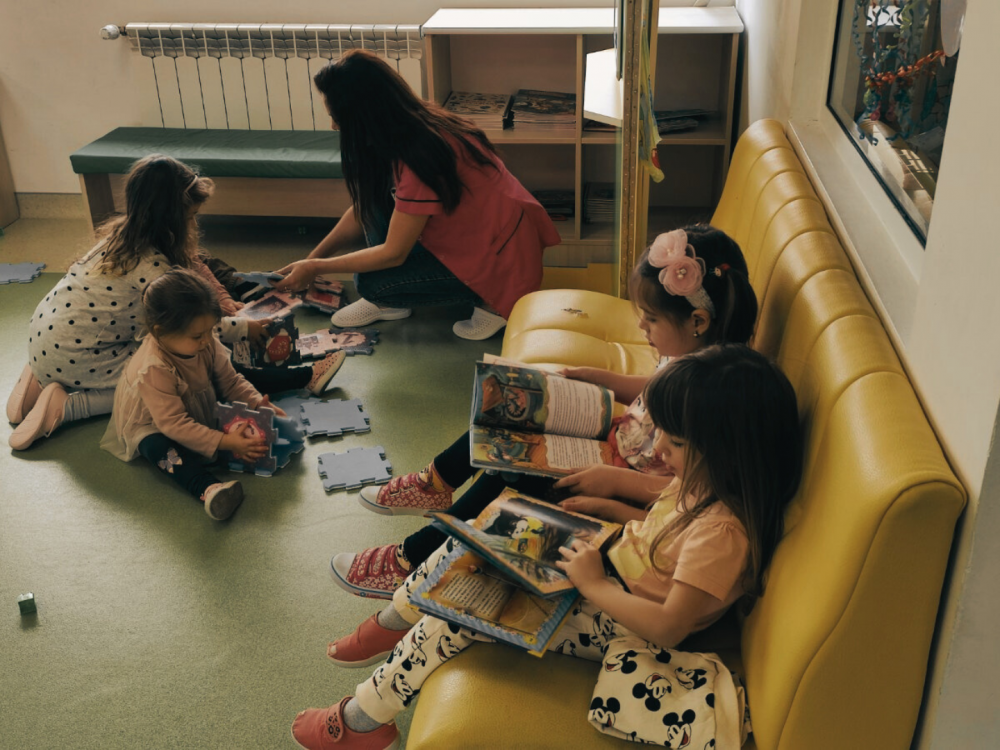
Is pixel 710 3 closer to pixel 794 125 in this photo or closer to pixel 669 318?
pixel 794 125

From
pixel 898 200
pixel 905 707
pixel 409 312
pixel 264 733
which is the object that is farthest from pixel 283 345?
pixel 905 707

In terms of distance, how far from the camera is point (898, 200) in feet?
6.36

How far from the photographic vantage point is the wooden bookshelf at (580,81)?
3.87 meters

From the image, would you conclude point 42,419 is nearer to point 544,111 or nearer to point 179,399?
point 179,399

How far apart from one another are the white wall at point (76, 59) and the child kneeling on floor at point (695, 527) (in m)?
3.25

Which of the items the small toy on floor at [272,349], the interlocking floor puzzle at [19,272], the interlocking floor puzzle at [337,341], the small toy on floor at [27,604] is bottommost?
the interlocking floor puzzle at [337,341]

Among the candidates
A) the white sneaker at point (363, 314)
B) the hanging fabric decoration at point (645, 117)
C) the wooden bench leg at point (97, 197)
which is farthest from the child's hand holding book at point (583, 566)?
the wooden bench leg at point (97, 197)

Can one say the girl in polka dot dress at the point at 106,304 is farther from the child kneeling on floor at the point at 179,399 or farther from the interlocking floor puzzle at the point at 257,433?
the interlocking floor puzzle at the point at 257,433

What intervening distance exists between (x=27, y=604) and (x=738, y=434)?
5.51 feet

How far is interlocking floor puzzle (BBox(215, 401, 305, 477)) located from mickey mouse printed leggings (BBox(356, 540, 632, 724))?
3.90ft

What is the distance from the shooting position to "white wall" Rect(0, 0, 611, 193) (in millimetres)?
4359

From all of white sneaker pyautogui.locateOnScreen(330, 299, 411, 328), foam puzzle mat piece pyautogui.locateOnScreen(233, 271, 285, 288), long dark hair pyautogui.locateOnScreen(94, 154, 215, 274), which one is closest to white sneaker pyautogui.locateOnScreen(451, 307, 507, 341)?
white sneaker pyautogui.locateOnScreen(330, 299, 411, 328)

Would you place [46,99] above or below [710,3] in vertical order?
below

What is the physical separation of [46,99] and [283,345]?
7.81 feet
